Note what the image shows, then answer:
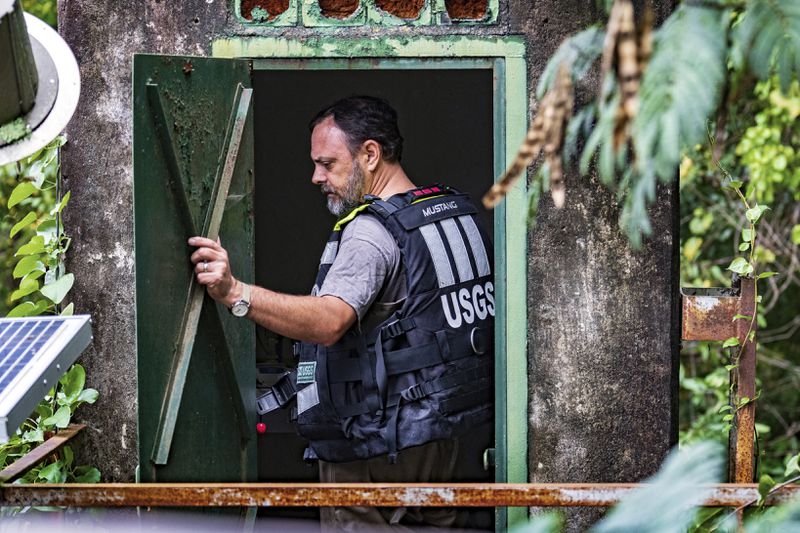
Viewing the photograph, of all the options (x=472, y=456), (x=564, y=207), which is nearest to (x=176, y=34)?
(x=564, y=207)

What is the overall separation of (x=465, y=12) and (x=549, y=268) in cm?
95

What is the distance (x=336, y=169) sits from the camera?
15.4ft

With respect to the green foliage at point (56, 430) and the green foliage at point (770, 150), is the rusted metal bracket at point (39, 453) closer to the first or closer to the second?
the green foliage at point (56, 430)

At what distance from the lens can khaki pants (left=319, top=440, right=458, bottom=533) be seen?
14.3ft

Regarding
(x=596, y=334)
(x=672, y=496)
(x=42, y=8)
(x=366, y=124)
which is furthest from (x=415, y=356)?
(x=42, y=8)

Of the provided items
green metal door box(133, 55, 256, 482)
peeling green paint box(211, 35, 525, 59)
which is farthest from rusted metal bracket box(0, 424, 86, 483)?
peeling green paint box(211, 35, 525, 59)

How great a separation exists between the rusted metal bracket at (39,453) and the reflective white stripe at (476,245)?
1.55 m

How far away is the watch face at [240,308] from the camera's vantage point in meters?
3.74

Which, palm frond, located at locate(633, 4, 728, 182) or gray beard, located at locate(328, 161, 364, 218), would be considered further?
gray beard, located at locate(328, 161, 364, 218)

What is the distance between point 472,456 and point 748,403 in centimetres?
134

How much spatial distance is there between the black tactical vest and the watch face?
562 millimetres

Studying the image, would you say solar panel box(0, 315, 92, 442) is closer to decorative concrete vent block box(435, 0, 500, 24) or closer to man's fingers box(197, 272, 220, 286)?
man's fingers box(197, 272, 220, 286)

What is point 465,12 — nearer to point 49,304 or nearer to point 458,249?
point 458,249

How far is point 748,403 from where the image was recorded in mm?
4012
